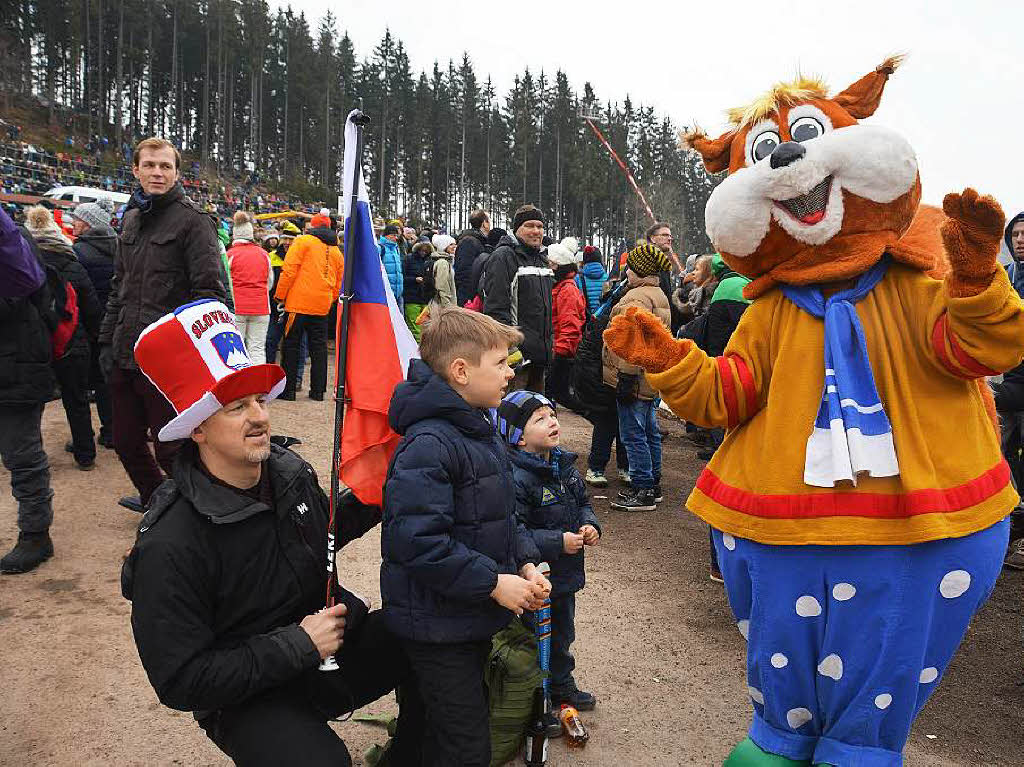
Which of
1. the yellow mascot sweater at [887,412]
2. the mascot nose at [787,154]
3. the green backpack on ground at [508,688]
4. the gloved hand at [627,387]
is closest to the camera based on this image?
the yellow mascot sweater at [887,412]

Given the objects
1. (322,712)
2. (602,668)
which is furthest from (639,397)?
(322,712)

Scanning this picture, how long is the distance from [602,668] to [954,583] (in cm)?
206

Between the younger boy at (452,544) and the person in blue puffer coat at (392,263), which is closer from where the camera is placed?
the younger boy at (452,544)

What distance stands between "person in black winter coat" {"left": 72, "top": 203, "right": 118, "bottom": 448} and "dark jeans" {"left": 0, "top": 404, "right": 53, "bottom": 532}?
2.10m

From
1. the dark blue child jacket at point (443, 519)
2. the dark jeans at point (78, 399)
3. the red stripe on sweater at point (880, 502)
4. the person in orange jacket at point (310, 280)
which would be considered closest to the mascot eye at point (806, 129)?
the red stripe on sweater at point (880, 502)

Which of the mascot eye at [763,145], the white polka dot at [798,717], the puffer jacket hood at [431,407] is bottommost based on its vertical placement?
the white polka dot at [798,717]

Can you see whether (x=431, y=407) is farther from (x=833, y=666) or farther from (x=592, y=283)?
(x=592, y=283)

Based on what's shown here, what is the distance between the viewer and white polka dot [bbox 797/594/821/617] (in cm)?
220

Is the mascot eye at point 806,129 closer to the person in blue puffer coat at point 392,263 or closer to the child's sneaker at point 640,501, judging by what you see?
the child's sneaker at point 640,501

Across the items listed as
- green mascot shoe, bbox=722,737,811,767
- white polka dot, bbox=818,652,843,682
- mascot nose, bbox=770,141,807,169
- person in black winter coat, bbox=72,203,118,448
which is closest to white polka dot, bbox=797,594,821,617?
white polka dot, bbox=818,652,843,682

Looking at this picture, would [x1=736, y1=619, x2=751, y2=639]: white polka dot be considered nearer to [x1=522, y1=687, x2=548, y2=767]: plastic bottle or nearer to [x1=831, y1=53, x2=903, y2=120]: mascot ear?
[x1=522, y1=687, x2=548, y2=767]: plastic bottle

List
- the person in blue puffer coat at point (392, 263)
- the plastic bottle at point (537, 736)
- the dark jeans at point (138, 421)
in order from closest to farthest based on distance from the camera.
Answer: the plastic bottle at point (537, 736) → the dark jeans at point (138, 421) → the person in blue puffer coat at point (392, 263)

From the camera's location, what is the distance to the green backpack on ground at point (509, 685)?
9.35 ft

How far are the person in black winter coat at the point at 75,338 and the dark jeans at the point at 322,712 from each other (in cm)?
435
